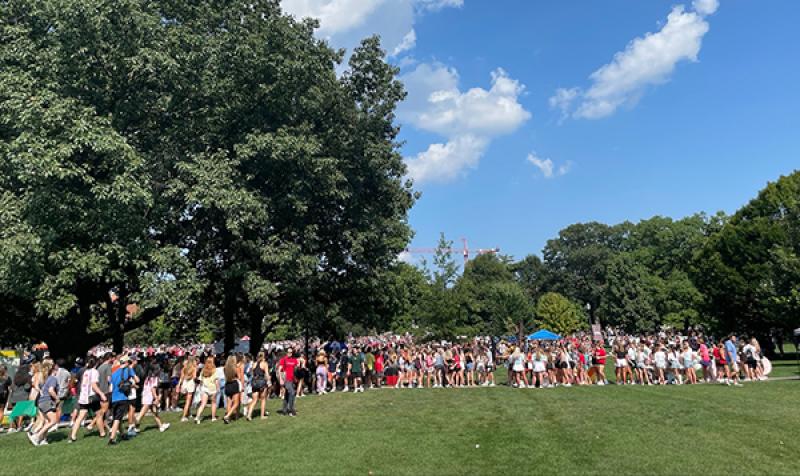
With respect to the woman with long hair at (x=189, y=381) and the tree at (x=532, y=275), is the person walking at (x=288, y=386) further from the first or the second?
the tree at (x=532, y=275)

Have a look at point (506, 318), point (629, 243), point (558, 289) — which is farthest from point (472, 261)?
point (506, 318)

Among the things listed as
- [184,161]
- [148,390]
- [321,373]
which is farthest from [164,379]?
[184,161]

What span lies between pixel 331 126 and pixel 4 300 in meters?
13.3

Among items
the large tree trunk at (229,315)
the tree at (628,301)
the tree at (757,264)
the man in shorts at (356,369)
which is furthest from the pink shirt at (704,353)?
the tree at (628,301)

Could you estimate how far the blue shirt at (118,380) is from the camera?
1169 centimetres

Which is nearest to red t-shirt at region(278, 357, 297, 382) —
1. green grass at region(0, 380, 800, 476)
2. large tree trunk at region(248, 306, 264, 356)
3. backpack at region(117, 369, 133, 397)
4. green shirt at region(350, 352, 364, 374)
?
green grass at region(0, 380, 800, 476)

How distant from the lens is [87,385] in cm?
1230

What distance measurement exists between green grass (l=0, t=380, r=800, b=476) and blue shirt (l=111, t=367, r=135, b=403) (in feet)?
3.17

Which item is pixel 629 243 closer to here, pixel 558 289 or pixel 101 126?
pixel 558 289

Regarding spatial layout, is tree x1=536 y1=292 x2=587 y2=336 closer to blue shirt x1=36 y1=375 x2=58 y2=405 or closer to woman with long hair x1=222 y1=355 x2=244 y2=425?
woman with long hair x1=222 y1=355 x2=244 y2=425

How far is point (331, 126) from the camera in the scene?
22.6m

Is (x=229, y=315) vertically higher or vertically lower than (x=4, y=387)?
higher

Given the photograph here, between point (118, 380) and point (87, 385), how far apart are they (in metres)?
1.07

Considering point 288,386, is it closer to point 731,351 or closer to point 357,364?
point 357,364
